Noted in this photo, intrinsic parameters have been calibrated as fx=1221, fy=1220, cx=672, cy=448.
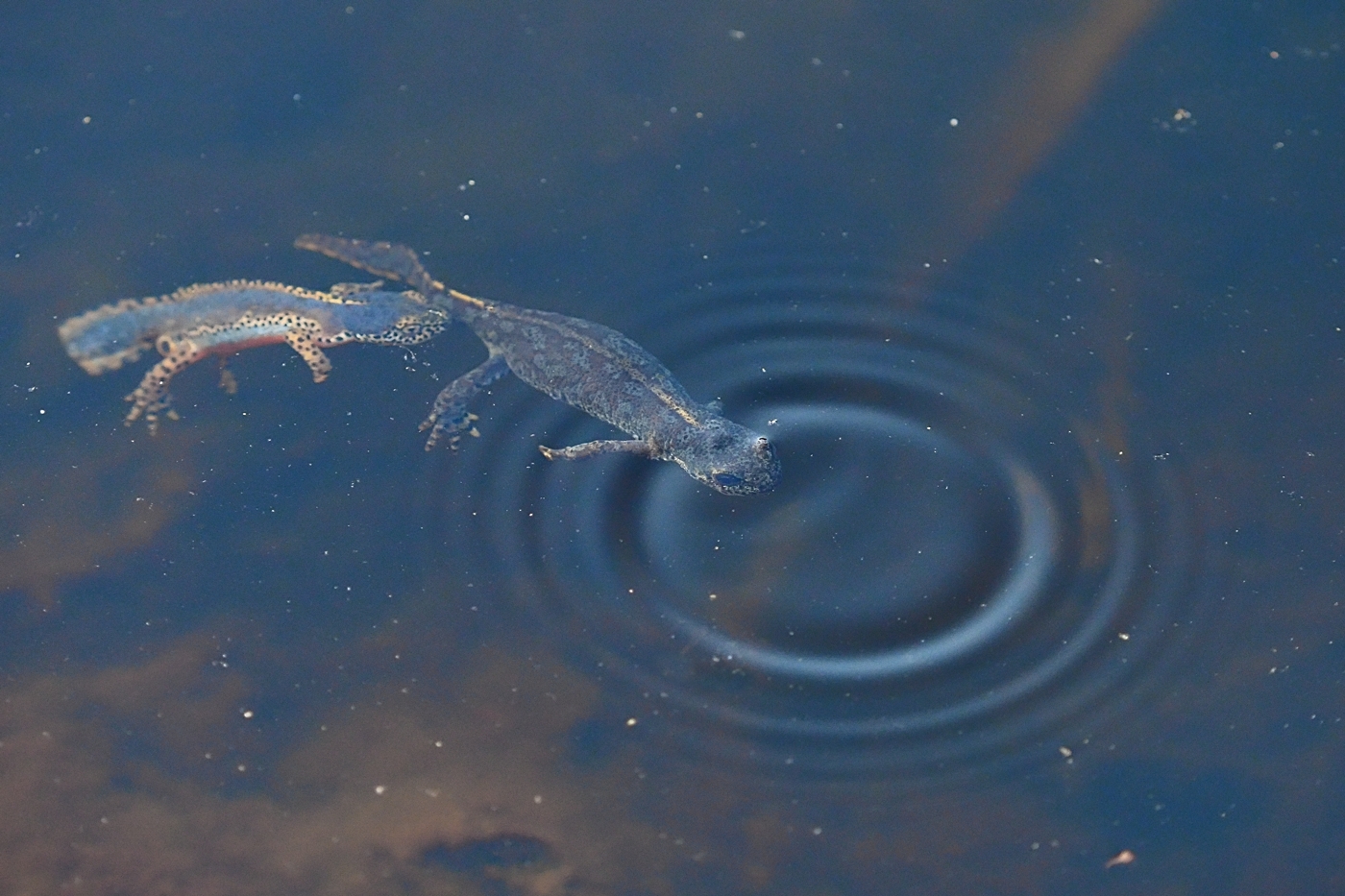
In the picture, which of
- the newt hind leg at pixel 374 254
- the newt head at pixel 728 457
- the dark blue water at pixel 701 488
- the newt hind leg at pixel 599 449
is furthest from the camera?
the newt hind leg at pixel 374 254

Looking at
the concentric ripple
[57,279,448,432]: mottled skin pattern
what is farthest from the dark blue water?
[57,279,448,432]: mottled skin pattern

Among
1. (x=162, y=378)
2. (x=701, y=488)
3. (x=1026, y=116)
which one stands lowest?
(x=701, y=488)

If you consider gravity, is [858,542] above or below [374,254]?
below

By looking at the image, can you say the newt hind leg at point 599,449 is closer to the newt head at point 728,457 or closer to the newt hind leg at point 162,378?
the newt head at point 728,457

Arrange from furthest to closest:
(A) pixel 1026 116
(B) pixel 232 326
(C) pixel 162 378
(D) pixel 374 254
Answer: (A) pixel 1026 116 < (D) pixel 374 254 < (B) pixel 232 326 < (C) pixel 162 378

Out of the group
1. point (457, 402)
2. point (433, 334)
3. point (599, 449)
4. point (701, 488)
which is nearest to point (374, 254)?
point (433, 334)

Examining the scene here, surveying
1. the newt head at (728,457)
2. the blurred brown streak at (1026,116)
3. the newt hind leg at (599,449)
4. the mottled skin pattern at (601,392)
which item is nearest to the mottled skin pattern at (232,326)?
the mottled skin pattern at (601,392)

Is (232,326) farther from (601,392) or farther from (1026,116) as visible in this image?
(1026,116)
